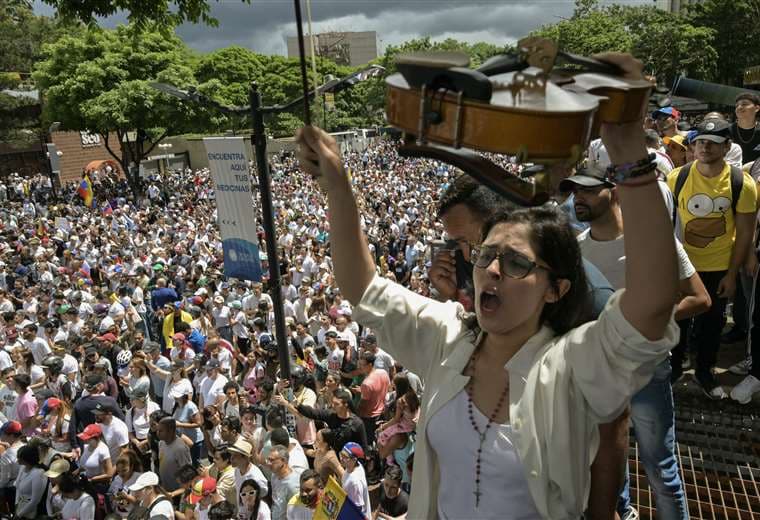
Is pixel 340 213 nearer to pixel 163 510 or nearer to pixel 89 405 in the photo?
pixel 163 510

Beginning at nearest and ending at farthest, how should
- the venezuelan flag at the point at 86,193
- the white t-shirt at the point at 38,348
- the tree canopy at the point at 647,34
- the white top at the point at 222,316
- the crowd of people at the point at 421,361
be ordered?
the crowd of people at the point at 421,361 < the white t-shirt at the point at 38,348 < the white top at the point at 222,316 < the venezuelan flag at the point at 86,193 < the tree canopy at the point at 647,34

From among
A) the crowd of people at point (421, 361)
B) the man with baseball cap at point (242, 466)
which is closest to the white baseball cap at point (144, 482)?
the crowd of people at point (421, 361)

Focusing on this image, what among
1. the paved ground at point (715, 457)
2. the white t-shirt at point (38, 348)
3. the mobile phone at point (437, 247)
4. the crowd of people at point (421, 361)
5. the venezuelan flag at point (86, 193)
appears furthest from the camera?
the venezuelan flag at point (86, 193)

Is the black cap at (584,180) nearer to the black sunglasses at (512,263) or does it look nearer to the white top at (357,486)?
the black sunglasses at (512,263)

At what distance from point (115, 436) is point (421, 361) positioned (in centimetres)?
575

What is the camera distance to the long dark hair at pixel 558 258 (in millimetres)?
1526

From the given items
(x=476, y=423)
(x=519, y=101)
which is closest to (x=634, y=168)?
(x=519, y=101)

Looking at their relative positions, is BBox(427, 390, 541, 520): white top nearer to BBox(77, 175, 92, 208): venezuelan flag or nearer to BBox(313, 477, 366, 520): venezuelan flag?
BBox(313, 477, 366, 520): venezuelan flag

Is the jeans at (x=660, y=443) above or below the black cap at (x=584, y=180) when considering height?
below

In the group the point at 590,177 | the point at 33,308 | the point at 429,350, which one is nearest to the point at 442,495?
the point at 429,350

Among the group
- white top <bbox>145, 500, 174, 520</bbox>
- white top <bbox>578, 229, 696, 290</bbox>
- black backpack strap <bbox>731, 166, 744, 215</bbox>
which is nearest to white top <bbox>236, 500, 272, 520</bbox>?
white top <bbox>145, 500, 174, 520</bbox>

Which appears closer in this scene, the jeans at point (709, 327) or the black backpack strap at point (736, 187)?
the black backpack strap at point (736, 187)

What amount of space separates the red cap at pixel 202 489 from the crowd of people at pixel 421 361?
37 millimetres

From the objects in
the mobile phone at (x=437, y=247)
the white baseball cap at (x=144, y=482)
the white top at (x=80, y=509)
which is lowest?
the white top at (x=80, y=509)
